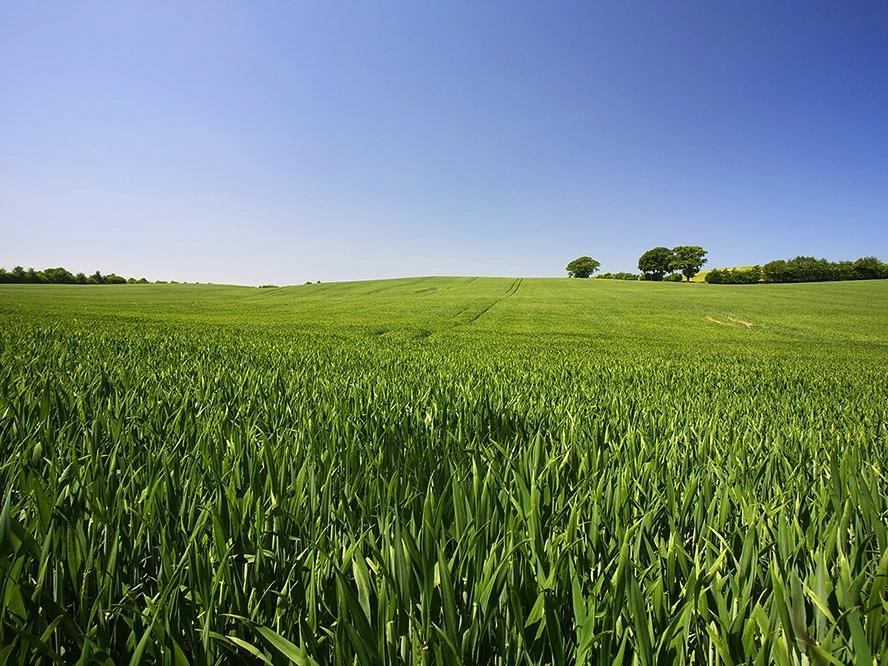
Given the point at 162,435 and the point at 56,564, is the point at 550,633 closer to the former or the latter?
Result: the point at 56,564

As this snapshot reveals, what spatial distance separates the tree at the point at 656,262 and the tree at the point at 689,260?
5.48ft

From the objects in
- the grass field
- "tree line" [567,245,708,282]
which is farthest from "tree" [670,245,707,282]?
the grass field

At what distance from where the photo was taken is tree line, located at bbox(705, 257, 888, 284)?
79.8 metres

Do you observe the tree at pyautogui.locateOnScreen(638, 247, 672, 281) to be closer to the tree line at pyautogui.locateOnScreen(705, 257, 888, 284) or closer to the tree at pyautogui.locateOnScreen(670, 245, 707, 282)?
the tree at pyautogui.locateOnScreen(670, 245, 707, 282)

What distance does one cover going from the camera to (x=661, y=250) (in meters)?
111

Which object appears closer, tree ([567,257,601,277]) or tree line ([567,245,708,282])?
tree line ([567,245,708,282])

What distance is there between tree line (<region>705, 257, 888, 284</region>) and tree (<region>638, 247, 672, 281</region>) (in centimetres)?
2029

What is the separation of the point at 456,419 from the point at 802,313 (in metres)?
40.9

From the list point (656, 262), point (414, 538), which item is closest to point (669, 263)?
point (656, 262)

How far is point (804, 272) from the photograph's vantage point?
83.1m

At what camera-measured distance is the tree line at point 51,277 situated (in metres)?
76.2

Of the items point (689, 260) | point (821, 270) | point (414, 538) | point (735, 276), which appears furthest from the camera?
point (689, 260)

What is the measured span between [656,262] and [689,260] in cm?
784

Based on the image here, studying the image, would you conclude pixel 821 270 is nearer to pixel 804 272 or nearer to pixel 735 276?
pixel 804 272
